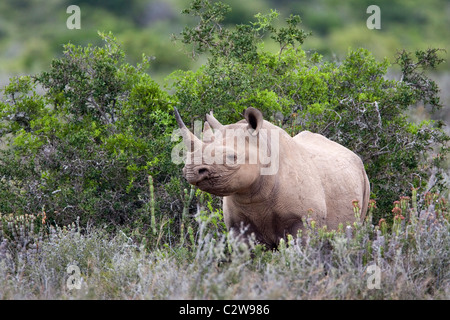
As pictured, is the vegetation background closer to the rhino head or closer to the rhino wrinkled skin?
the rhino wrinkled skin

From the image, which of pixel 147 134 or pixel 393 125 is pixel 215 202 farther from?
pixel 393 125

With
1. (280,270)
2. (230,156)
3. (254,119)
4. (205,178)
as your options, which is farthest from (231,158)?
(280,270)

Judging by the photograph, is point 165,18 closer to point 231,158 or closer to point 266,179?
point 266,179

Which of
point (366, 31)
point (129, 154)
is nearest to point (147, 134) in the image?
point (129, 154)

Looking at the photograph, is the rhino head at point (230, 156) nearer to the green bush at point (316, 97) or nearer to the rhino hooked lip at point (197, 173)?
the rhino hooked lip at point (197, 173)

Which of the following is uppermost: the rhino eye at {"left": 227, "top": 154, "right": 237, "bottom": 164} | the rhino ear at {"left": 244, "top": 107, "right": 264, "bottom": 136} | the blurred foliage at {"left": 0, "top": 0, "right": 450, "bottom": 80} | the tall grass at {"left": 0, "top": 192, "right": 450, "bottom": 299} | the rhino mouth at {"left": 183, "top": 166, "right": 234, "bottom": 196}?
the blurred foliage at {"left": 0, "top": 0, "right": 450, "bottom": 80}

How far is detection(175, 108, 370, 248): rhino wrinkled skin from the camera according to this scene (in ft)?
21.6

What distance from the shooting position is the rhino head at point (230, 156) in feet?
21.3

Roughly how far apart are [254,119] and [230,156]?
0.49 meters

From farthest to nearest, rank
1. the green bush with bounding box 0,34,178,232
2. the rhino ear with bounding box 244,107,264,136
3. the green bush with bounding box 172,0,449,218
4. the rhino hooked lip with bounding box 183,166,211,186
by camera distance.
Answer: the green bush with bounding box 172,0,449,218, the green bush with bounding box 0,34,178,232, the rhino ear with bounding box 244,107,264,136, the rhino hooked lip with bounding box 183,166,211,186

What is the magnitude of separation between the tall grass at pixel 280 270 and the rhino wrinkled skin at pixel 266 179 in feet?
0.87

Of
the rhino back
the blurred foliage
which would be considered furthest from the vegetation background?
the blurred foliage

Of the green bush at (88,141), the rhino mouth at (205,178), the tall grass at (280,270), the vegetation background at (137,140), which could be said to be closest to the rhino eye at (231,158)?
the rhino mouth at (205,178)
